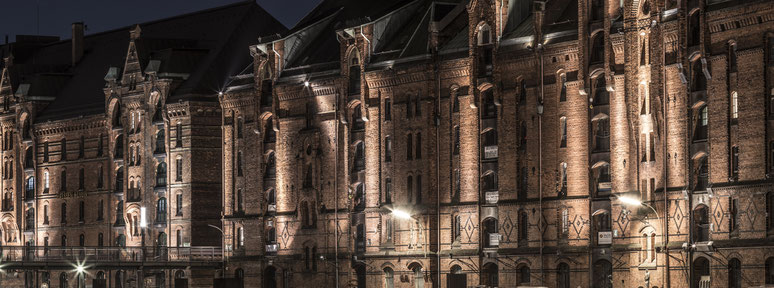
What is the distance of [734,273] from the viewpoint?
93438mm

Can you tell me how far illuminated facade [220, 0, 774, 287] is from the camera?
94.0 meters

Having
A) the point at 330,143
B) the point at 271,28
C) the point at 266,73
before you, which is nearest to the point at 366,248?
the point at 330,143

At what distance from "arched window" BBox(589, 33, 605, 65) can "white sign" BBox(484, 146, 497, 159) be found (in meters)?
11.0

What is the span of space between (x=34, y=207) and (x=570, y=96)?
6624 centimetres

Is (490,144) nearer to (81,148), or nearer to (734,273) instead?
(734,273)

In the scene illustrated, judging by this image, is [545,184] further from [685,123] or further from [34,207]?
[34,207]

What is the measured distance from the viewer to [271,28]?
14800 cm

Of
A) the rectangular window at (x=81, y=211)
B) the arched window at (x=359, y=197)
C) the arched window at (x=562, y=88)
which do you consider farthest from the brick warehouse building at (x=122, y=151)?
the arched window at (x=562, y=88)

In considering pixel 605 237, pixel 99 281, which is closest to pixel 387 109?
pixel 605 237

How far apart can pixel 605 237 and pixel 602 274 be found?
6.72 feet

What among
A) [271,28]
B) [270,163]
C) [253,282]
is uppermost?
[271,28]

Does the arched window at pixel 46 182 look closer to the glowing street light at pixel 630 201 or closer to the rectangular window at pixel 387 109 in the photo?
the rectangular window at pixel 387 109

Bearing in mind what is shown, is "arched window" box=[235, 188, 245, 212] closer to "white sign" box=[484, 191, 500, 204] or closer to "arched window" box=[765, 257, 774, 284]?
"white sign" box=[484, 191, 500, 204]

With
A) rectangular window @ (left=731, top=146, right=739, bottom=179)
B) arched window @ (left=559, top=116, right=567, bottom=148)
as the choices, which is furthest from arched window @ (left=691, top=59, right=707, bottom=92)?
arched window @ (left=559, top=116, right=567, bottom=148)
